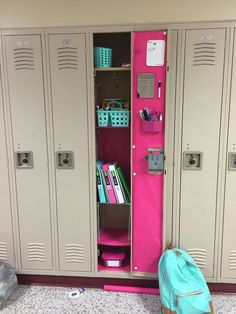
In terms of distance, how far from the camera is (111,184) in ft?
7.42

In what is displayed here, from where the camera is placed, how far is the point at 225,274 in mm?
2260

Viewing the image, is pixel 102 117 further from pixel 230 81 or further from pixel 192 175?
pixel 230 81

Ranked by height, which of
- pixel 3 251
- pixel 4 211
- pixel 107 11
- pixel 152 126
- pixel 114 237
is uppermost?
pixel 107 11

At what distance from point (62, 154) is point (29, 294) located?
125 centimetres

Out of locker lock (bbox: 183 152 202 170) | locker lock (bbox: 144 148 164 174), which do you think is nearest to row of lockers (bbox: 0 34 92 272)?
locker lock (bbox: 144 148 164 174)

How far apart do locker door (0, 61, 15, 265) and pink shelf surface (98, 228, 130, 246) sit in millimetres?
811

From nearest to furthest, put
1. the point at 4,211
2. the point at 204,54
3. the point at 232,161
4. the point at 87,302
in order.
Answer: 1. the point at 204,54
2. the point at 232,161
3. the point at 87,302
4. the point at 4,211

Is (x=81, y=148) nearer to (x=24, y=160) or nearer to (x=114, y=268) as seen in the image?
(x=24, y=160)

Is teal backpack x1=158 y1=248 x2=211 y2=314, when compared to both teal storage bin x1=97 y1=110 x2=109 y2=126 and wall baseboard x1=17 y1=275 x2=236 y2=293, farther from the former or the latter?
teal storage bin x1=97 y1=110 x2=109 y2=126

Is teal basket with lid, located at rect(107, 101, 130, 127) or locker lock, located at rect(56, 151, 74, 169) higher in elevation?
teal basket with lid, located at rect(107, 101, 130, 127)

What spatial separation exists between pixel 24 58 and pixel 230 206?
2.03 metres

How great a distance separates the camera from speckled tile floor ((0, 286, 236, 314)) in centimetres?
213

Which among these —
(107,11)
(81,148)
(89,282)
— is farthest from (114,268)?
(107,11)

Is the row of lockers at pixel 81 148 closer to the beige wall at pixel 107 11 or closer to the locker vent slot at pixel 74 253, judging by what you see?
the locker vent slot at pixel 74 253
